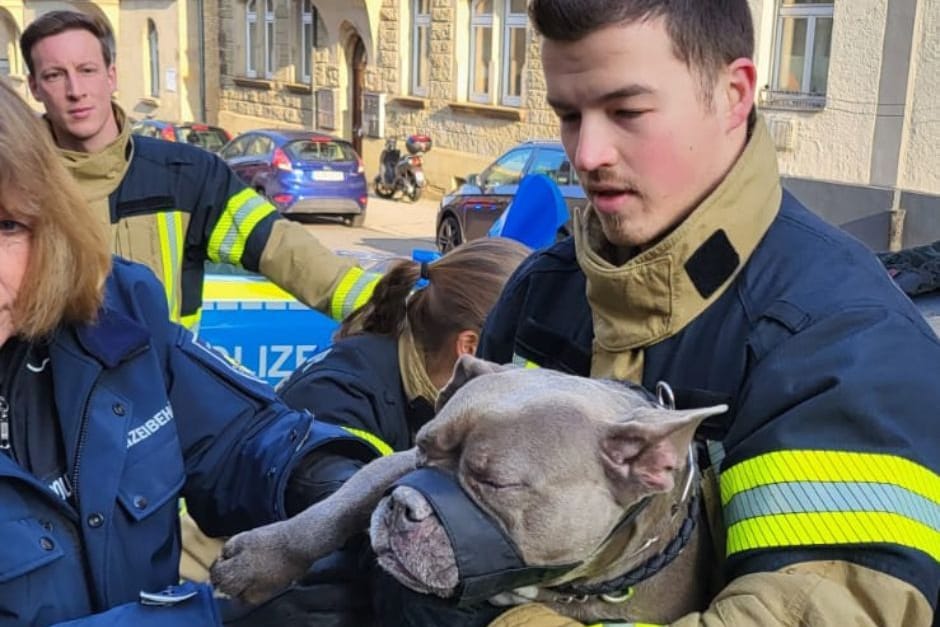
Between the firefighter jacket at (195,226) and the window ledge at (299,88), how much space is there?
23791 millimetres

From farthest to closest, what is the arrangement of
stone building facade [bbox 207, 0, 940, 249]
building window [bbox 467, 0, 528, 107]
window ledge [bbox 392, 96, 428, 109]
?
1. window ledge [bbox 392, 96, 428, 109]
2. building window [bbox 467, 0, 528, 107]
3. stone building facade [bbox 207, 0, 940, 249]

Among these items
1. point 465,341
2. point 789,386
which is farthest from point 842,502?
point 465,341

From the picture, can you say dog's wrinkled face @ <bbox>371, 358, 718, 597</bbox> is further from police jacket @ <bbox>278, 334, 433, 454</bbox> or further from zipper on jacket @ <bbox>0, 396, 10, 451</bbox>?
police jacket @ <bbox>278, 334, 433, 454</bbox>

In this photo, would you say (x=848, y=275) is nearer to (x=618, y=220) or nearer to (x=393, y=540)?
(x=618, y=220)

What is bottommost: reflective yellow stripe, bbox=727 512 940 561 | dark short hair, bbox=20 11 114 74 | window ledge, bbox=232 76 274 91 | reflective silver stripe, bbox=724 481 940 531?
reflective yellow stripe, bbox=727 512 940 561

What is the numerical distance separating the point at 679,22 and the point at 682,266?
424mm

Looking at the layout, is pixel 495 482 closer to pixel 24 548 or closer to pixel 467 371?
pixel 467 371

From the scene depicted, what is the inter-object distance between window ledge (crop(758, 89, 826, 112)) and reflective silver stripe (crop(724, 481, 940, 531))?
14.5 m

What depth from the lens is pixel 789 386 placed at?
1663mm

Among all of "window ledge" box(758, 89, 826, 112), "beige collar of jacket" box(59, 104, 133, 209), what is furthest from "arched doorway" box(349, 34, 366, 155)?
"beige collar of jacket" box(59, 104, 133, 209)

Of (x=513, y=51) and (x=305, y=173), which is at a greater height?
(x=513, y=51)

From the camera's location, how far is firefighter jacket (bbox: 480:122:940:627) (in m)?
1.56

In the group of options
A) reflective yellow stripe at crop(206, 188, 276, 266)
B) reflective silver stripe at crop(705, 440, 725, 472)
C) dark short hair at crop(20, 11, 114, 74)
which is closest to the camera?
reflective silver stripe at crop(705, 440, 725, 472)

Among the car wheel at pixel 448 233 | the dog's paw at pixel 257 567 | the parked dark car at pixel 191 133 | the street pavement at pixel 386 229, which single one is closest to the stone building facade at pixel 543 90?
the street pavement at pixel 386 229
